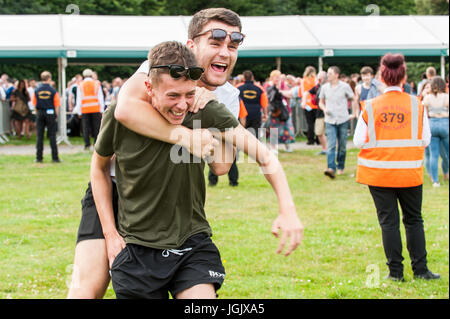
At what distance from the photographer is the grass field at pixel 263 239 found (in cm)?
630

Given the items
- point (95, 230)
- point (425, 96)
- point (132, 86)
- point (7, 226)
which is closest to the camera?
point (132, 86)

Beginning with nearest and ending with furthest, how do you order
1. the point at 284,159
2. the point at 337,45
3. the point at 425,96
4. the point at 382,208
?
the point at 382,208 → the point at 425,96 → the point at 284,159 → the point at 337,45

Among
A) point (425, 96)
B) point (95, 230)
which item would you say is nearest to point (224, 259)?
point (95, 230)

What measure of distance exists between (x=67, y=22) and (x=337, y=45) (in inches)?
323

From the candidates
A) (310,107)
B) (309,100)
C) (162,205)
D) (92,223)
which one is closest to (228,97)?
(162,205)

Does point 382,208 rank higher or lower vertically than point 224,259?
higher

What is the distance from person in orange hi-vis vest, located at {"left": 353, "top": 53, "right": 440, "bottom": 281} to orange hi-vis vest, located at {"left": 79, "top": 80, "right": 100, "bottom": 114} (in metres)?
11.0

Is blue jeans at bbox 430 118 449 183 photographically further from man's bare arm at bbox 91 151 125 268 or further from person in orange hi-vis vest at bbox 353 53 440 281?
man's bare arm at bbox 91 151 125 268

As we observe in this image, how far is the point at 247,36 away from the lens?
19.7 meters

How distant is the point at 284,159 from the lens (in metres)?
15.8

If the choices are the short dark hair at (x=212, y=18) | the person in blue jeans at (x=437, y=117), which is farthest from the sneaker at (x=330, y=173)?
the short dark hair at (x=212, y=18)

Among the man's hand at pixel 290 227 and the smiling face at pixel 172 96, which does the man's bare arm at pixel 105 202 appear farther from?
the man's hand at pixel 290 227

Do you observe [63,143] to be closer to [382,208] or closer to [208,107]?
[382,208]

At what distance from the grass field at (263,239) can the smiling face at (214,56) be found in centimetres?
282
